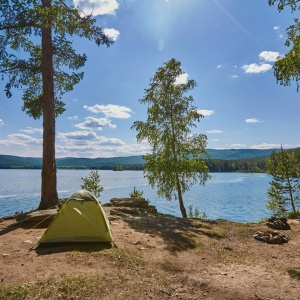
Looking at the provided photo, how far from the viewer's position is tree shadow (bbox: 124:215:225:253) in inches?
389

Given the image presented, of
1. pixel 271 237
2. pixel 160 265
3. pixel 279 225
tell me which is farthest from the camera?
pixel 279 225

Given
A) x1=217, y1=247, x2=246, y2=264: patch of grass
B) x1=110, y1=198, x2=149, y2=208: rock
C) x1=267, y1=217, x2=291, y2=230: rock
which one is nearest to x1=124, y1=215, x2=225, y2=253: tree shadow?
x1=217, y1=247, x2=246, y2=264: patch of grass

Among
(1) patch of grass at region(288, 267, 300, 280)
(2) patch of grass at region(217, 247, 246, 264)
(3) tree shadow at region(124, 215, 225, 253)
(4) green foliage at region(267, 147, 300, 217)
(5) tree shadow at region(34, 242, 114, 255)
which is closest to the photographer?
(1) patch of grass at region(288, 267, 300, 280)

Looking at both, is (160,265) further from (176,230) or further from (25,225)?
(25,225)

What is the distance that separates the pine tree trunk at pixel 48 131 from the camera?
13320 millimetres

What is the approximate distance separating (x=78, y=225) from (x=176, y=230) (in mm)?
4883

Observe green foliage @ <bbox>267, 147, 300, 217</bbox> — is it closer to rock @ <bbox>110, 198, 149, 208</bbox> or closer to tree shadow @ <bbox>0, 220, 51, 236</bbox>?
rock @ <bbox>110, 198, 149, 208</bbox>

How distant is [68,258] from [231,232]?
825 centimetres

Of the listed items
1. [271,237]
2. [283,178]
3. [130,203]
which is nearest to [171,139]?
[130,203]

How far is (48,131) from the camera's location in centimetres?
1346

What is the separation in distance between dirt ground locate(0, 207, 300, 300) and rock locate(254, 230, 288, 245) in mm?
309

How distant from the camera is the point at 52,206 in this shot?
42.2 ft

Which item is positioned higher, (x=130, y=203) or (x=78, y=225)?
(x=78, y=225)

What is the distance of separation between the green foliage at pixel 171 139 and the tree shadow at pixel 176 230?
556cm
